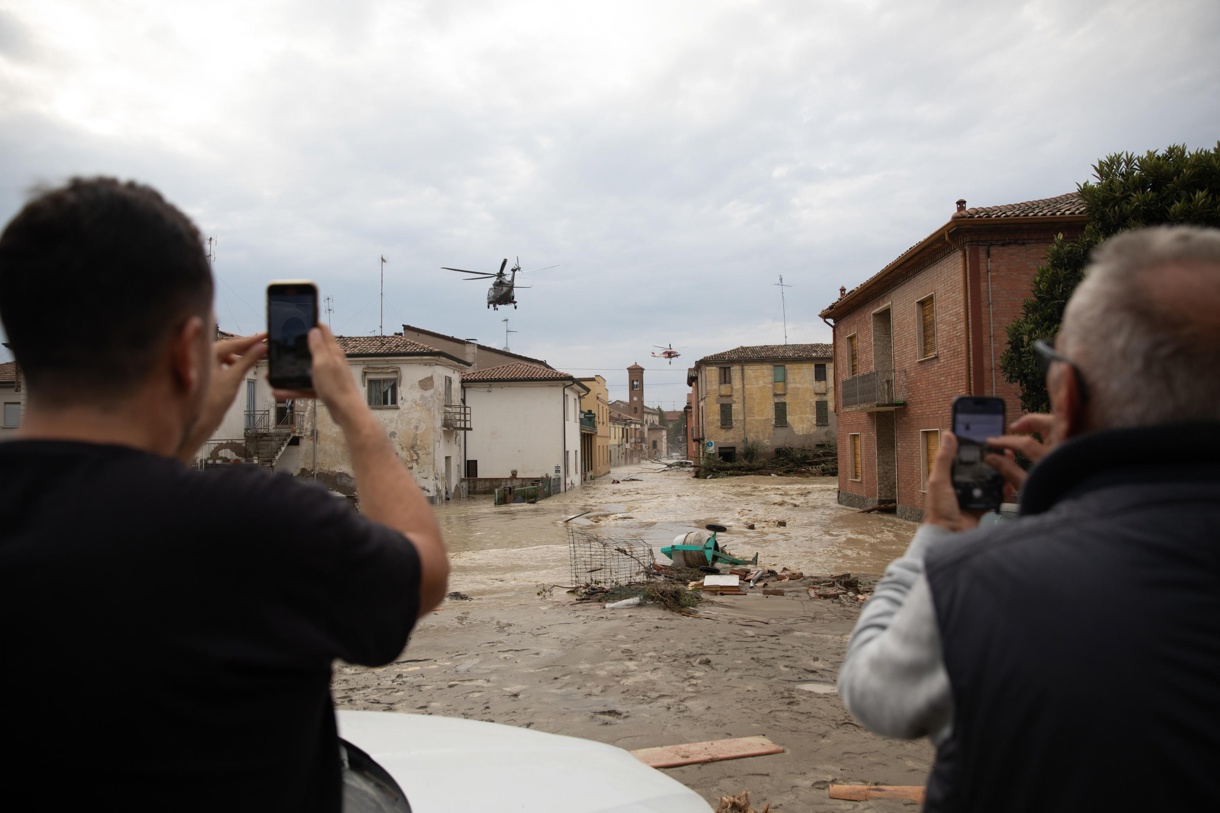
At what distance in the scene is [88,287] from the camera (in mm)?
1043

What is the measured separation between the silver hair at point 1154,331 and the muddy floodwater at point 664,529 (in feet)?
38.6

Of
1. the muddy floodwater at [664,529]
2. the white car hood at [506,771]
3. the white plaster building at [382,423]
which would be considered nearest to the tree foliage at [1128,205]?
the muddy floodwater at [664,529]

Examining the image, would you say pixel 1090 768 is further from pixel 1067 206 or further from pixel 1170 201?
pixel 1067 206

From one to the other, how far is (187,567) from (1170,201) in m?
13.3

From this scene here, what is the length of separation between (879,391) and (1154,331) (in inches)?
850

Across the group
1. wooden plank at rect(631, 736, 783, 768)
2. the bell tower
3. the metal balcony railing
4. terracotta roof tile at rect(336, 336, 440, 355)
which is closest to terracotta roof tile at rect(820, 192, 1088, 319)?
wooden plank at rect(631, 736, 783, 768)

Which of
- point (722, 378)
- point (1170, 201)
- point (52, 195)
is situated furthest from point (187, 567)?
point (722, 378)

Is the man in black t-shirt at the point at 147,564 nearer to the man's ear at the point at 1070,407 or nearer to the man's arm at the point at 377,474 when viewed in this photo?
the man's arm at the point at 377,474

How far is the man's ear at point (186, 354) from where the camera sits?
1119mm

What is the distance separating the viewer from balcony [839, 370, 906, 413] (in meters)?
21.0

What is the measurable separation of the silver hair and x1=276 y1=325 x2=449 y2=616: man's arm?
1037mm

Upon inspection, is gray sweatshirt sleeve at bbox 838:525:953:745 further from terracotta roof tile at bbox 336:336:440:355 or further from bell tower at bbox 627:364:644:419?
bell tower at bbox 627:364:644:419

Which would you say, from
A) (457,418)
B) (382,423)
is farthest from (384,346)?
(457,418)

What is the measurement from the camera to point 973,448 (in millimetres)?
1454
